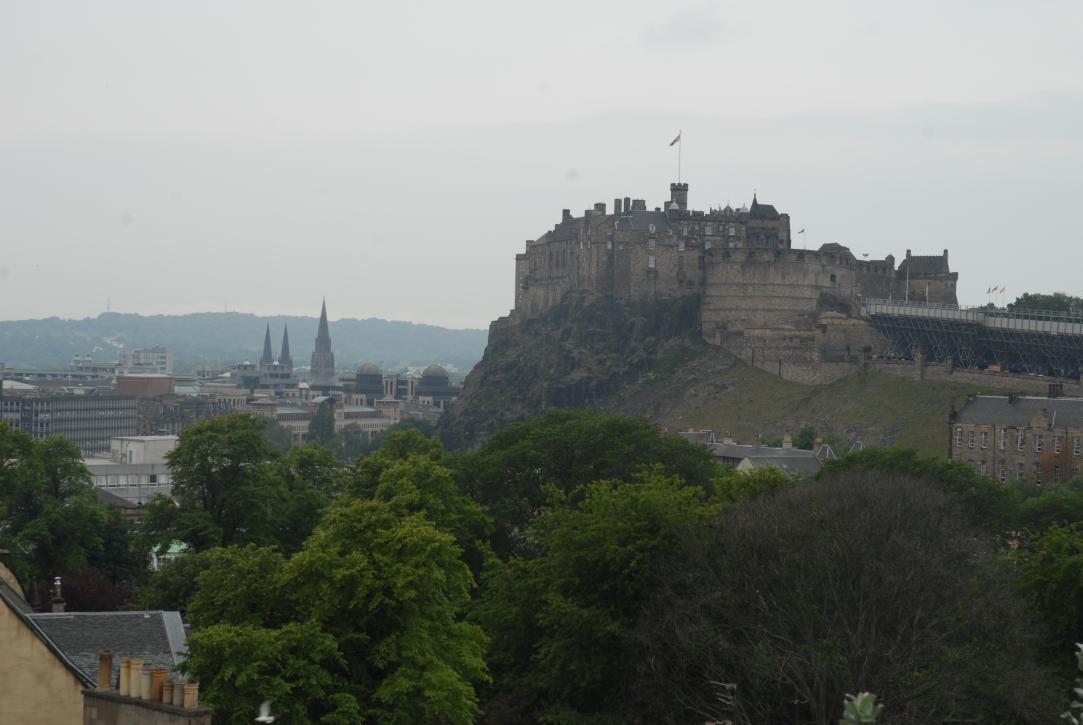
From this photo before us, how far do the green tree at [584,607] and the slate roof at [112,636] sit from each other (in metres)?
14.0

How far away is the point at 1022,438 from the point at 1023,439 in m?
0.09

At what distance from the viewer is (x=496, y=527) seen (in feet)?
236

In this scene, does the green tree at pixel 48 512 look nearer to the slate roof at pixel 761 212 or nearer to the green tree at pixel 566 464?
the green tree at pixel 566 464

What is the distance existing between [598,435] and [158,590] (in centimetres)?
2783

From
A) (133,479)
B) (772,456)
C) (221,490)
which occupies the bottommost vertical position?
(133,479)

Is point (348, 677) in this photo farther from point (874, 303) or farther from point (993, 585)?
point (874, 303)

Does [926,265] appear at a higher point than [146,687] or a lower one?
higher

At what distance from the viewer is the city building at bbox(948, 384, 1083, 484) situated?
98438 millimetres

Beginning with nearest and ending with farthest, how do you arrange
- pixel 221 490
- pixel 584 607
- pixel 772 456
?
pixel 584 607 → pixel 221 490 → pixel 772 456

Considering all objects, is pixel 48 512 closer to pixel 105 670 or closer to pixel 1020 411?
pixel 105 670

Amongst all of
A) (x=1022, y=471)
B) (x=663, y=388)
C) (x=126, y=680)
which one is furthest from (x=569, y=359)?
(x=126, y=680)

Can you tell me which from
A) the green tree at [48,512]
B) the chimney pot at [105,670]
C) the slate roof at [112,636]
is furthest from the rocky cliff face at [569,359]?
the chimney pot at [105,670]

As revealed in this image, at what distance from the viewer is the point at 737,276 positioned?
499 feet

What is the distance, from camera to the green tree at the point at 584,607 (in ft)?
159
